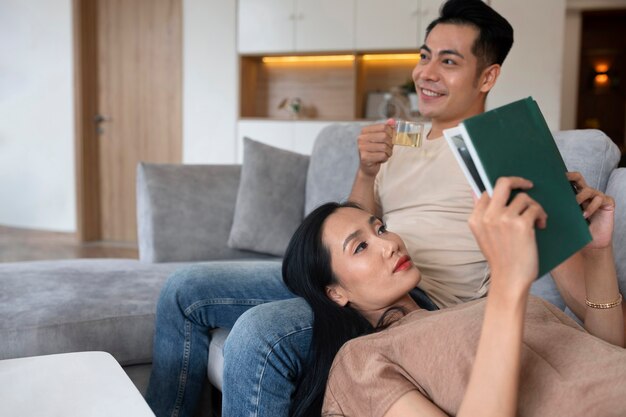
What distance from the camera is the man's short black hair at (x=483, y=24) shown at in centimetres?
191

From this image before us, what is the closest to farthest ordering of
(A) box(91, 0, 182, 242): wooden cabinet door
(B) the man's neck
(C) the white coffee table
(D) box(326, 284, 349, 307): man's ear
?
(C) the white coffee table < (D) box(326, 284, 349, 307): man's ear < (B) the man's neck < (A) box(91, 0, 182, 242): wooden cabinet door

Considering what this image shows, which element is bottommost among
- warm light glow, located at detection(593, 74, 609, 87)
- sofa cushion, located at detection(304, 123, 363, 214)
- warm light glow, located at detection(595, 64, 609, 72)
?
sofa cushion, located at detection(304, 123, 363, 214)

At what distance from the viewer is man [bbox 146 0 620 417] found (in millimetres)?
1421

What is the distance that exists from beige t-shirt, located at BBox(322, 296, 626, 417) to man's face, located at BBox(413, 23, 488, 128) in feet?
2.89

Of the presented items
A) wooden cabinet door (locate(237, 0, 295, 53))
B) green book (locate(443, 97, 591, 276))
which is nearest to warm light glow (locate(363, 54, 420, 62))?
wooden cabinet door (locate(237, 0, 295, 53))

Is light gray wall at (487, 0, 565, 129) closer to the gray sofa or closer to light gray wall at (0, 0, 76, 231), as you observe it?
the gray sofa

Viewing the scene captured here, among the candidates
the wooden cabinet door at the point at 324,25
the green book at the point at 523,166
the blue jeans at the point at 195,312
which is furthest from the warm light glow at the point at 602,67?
the green book at the point at 523,166

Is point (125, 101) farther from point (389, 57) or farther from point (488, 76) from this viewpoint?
point (488, 76)

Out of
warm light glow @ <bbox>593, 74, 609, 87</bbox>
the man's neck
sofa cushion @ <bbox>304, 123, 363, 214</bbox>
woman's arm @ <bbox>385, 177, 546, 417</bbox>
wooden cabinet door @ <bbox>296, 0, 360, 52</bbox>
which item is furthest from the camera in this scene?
warm light glow @ <bbox>593, 74, 609, 87</bbox>

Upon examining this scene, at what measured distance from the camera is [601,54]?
9336mm

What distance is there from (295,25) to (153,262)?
2.98m

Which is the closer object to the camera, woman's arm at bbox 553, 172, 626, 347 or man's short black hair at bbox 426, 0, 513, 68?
woman's arm at bbox 553, 172, 626, 347

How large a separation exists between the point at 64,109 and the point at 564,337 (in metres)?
5.51

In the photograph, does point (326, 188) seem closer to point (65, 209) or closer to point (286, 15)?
point (286, 15)
